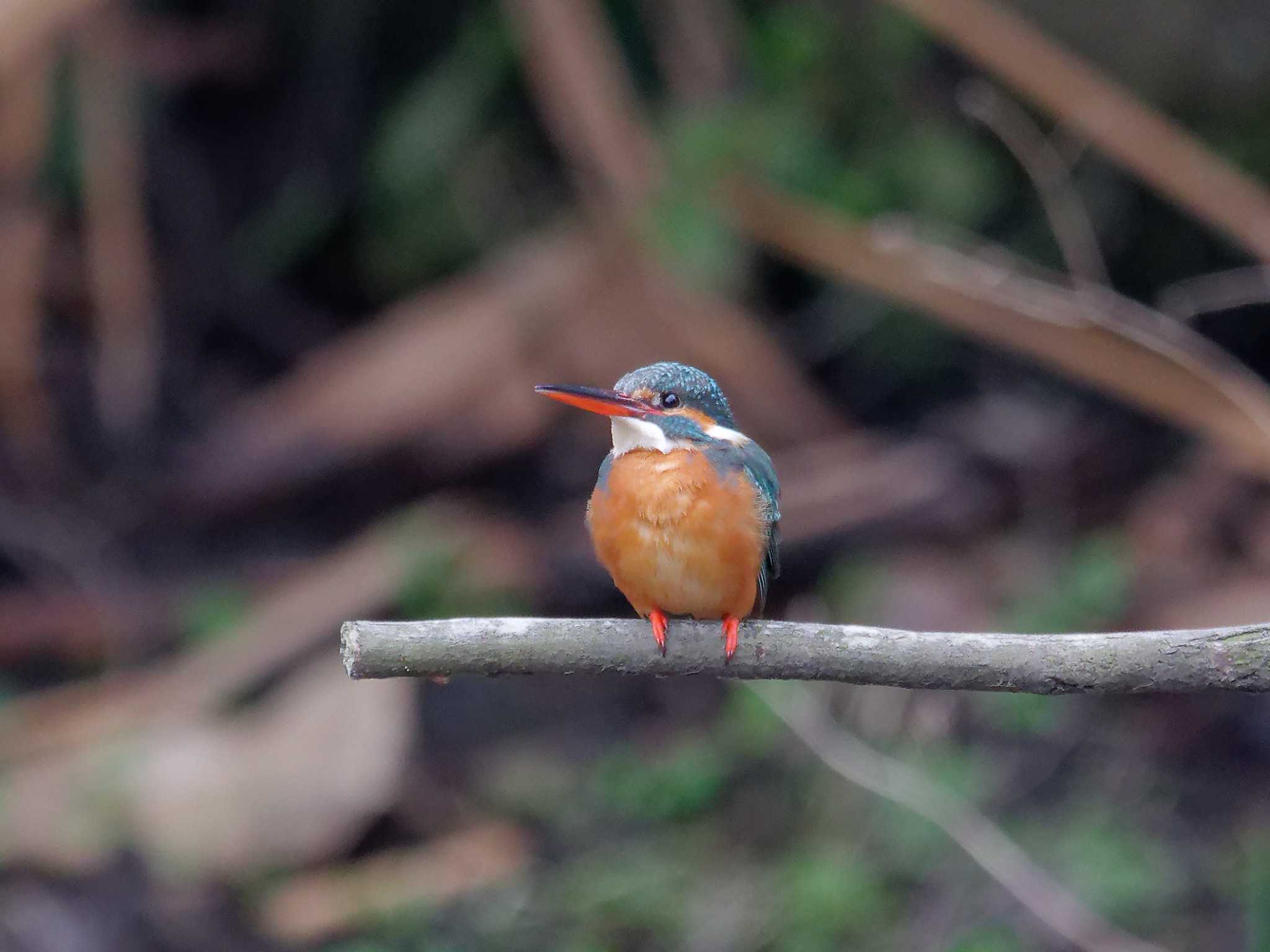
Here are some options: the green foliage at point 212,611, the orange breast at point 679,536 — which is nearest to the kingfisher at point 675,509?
the orange breast at point 679,536

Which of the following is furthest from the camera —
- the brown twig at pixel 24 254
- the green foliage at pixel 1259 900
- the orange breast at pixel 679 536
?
the brown twig at pixel 24 254

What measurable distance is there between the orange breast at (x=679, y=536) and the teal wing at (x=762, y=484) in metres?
0.06

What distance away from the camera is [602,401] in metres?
2.31

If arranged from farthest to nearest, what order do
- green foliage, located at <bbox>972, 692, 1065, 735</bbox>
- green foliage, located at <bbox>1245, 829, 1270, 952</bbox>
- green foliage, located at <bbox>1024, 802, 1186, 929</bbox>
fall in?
green foliage, located at <bbox>972, 692, 1065, 735</bbox>
green foliage, located at <bbox>1024, 802, 1186, 929</bbox>
green foliage, located at <bbox>1245, 829, 1270, 952</bbox>

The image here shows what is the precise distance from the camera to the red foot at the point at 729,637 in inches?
83.0

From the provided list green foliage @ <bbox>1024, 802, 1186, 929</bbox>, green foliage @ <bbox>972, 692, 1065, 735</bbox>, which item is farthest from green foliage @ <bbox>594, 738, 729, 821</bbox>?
green foliage @ <bbox>1024, 802, 1186, 929</bbox>

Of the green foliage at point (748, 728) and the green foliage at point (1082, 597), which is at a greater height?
the green foliage at point (1082, 597)

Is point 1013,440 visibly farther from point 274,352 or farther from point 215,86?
point 215,86

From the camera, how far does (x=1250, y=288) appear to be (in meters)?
5.35

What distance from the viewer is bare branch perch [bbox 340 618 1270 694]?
1.91 meters

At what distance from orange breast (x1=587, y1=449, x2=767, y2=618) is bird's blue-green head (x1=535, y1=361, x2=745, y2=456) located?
0.03 m

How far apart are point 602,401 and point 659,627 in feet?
1.27

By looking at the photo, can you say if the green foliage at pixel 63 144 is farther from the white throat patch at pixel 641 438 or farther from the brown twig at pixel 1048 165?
the white throat patch at pixel 641 438

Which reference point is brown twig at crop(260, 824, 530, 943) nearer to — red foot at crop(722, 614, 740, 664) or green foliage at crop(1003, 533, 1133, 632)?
green foliage at crop(1003, 533, 1133, 632)
